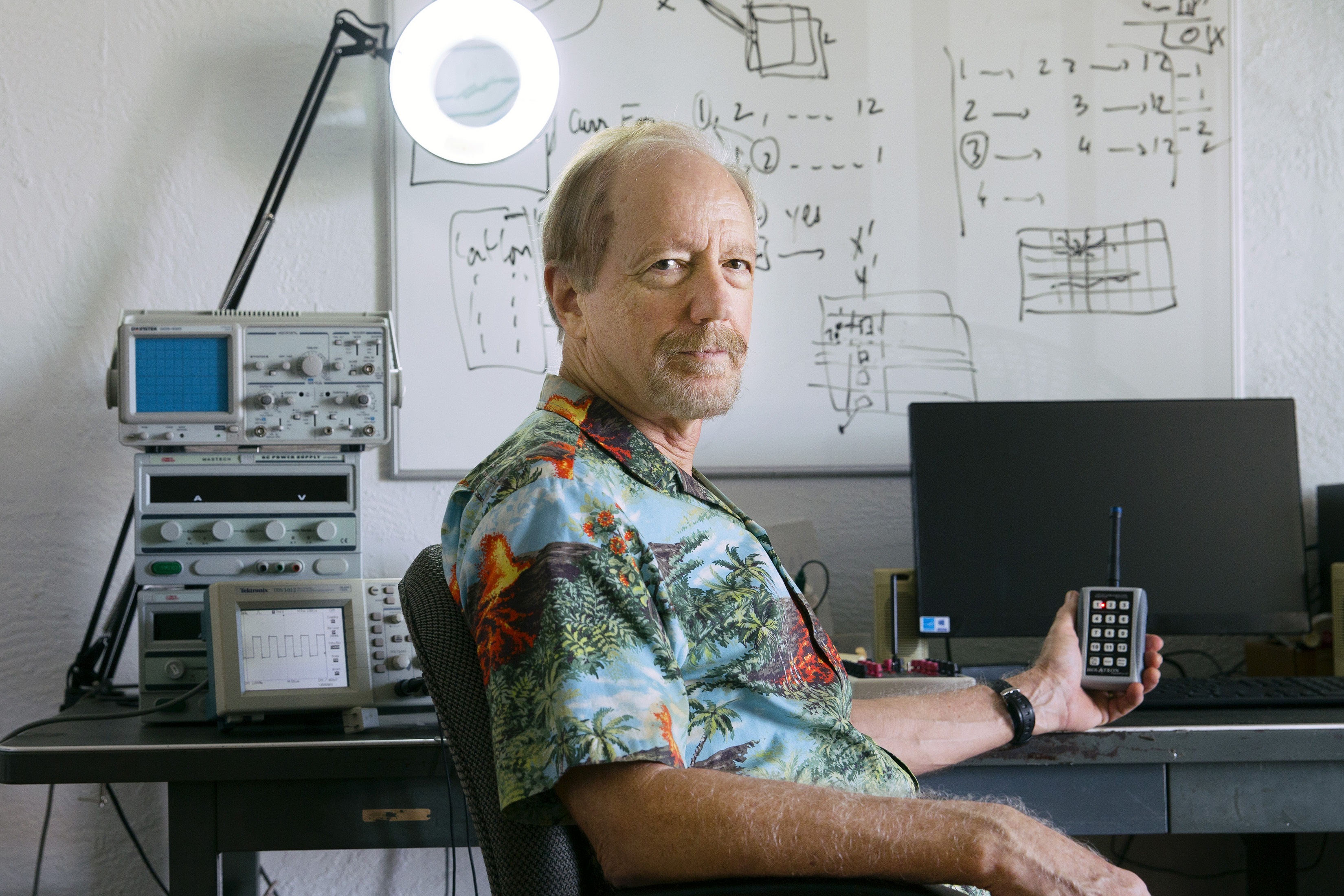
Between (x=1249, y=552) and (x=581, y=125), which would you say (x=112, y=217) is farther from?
(x=1249, y=552)

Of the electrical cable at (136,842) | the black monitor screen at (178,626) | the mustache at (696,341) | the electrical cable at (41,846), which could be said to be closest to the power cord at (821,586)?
the mustache at (696,341)

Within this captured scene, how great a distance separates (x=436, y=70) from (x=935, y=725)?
1278 mm

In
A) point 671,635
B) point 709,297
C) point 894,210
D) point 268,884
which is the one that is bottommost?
point 268,884

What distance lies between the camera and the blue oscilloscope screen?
4.51ft

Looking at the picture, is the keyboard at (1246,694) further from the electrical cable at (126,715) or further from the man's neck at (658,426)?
the electrical cable at (126,715)

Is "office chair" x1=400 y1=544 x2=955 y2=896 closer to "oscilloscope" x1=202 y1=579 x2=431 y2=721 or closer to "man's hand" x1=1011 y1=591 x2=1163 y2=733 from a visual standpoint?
"oscilloscope" x1=202 y1=579 x2=431 y2=721

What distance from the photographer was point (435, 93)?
1719mm

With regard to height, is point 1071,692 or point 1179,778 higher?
point 1071,692

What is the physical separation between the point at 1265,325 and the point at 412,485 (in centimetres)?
159

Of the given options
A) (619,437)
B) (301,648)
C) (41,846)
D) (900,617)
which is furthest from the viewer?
(41,846)

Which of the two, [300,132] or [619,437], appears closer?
[619,437]

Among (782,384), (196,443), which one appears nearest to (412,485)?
(196,443)

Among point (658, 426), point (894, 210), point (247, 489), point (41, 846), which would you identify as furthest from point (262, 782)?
point (894, 210)

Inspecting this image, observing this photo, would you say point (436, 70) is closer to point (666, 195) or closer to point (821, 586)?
point (666, 195)
